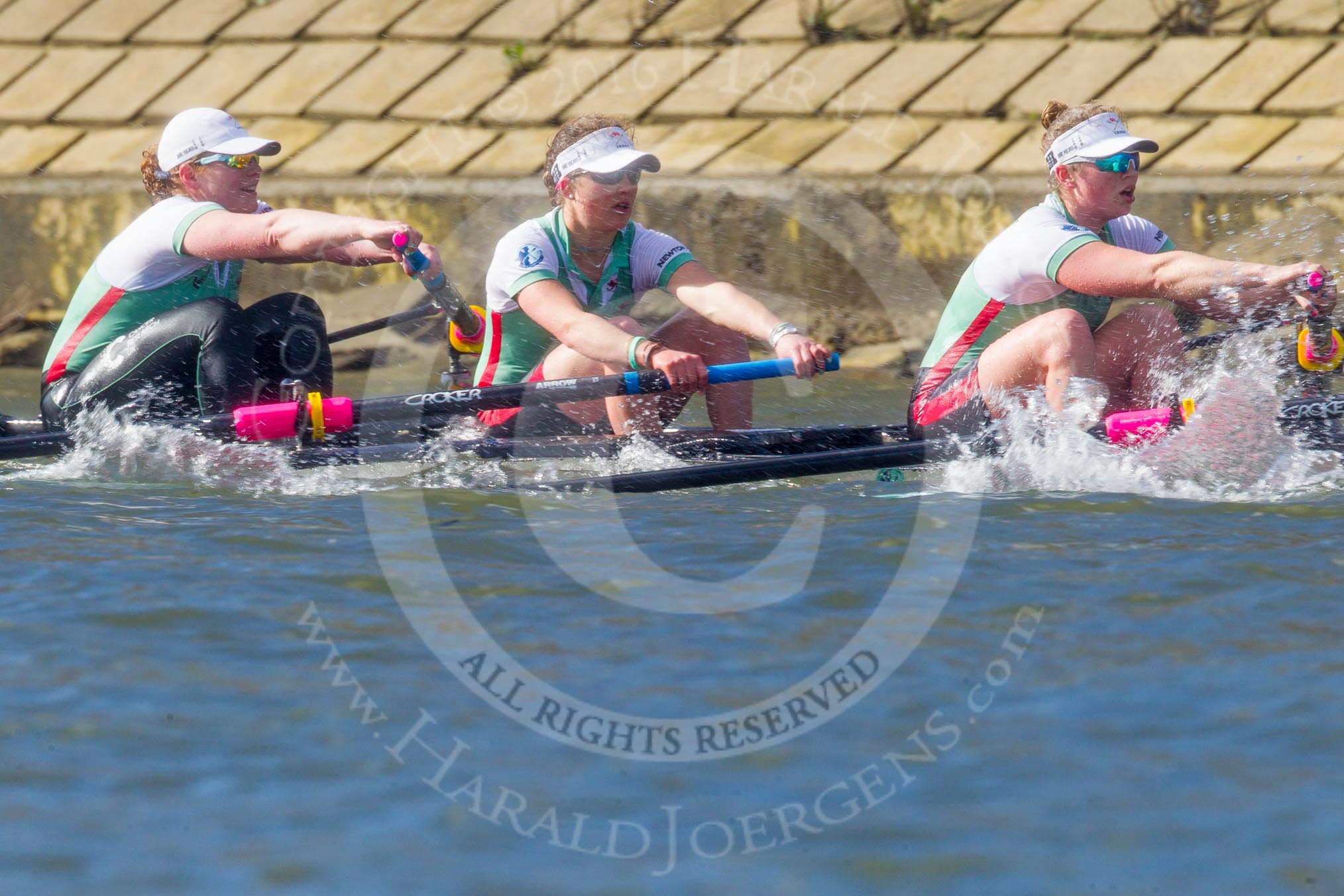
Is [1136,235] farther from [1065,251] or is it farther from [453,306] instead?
[453,306]

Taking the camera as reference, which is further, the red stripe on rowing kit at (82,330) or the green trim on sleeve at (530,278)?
the red stripe on rowing kit at (82,330)

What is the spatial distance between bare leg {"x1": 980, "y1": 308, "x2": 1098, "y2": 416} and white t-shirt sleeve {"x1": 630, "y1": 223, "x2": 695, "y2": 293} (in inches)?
46.1

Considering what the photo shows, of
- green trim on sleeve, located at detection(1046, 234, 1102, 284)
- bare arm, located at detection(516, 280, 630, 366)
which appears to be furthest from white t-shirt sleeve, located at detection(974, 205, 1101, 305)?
bare arm, located at detection(516, 280, 630, 366)

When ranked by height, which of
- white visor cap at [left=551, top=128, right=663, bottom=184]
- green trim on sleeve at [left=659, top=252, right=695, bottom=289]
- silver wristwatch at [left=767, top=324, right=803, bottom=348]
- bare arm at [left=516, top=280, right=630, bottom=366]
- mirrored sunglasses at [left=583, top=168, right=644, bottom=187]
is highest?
white visor cap at [left=551, top=128, right=663, bottom=184]

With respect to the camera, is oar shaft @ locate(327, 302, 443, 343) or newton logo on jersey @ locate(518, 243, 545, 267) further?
oar shaft @ locate(327, 302, 443, 343)

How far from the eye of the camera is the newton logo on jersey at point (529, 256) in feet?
15.9

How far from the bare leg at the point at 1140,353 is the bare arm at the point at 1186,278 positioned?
0.11m

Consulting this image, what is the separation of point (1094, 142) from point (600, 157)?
59.1 inches

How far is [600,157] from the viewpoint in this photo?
15.8ft

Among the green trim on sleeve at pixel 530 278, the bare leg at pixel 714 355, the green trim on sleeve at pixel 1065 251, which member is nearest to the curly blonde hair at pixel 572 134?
the green trim on sleeve at pixel 530 278

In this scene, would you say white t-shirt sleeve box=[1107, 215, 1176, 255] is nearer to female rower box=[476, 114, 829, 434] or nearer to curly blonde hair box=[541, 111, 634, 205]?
female rower box=[476, 114, 829, 434]

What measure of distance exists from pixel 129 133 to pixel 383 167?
1717mm

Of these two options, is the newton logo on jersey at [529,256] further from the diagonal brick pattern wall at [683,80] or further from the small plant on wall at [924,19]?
the small plant on wall at [924,19]

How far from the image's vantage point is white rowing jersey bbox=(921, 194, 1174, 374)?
443 centimetres
